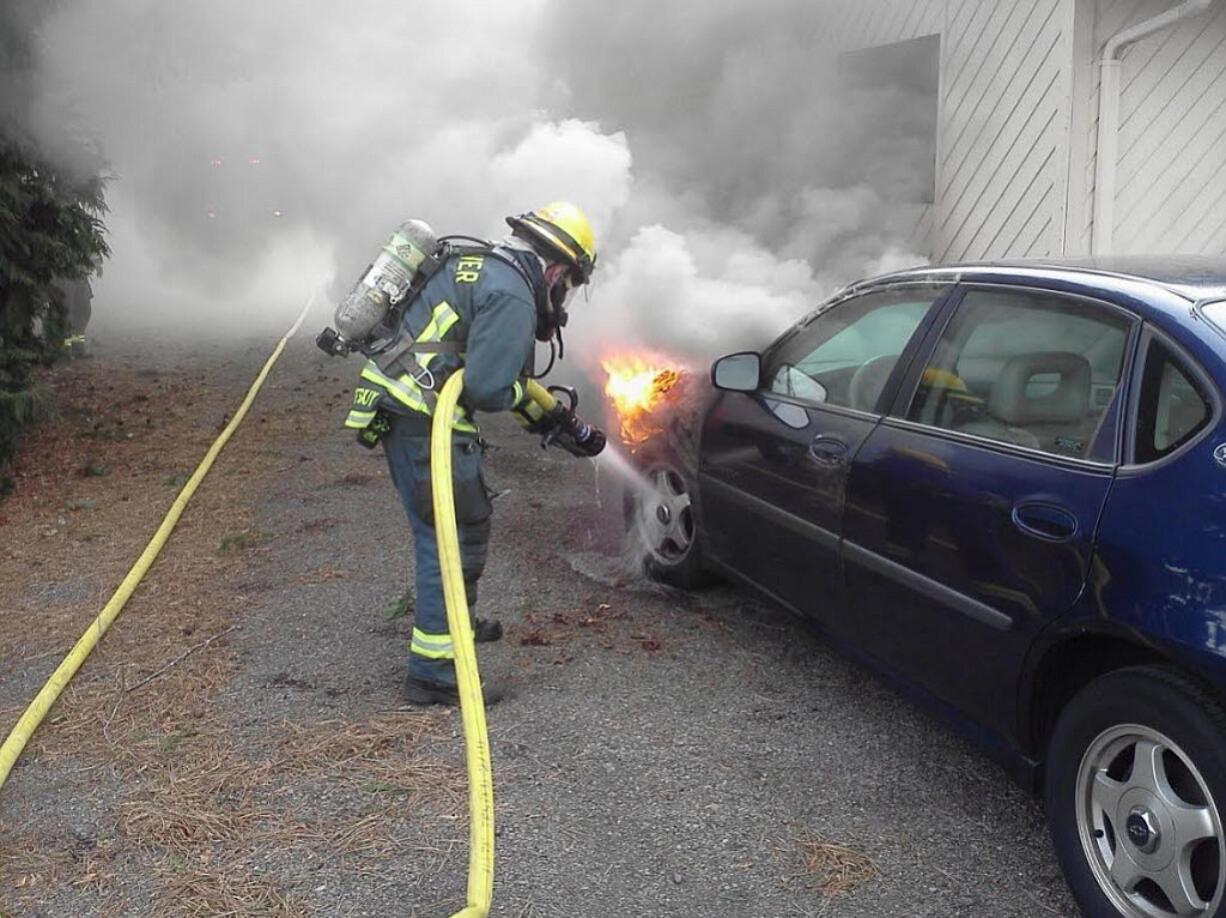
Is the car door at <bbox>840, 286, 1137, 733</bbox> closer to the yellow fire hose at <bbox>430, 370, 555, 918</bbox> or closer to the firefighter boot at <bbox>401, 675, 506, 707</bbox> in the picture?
the yellow fire hose at <bbox>430, 370, 555, 918</bbox>

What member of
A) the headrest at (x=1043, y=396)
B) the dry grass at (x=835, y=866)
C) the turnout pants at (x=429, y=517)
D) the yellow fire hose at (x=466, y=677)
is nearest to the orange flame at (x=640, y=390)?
the turnout pants at (x=429, y=517)

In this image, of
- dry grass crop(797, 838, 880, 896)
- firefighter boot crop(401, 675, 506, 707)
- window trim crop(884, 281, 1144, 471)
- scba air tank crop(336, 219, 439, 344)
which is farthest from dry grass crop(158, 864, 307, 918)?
window trim crop(884, 281, 1144, 471)

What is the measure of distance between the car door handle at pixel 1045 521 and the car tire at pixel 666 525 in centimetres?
195

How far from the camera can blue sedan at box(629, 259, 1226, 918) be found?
2256 mm

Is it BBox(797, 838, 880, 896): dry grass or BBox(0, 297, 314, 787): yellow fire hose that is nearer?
BBox(797, 838, 880, 896): dry grass

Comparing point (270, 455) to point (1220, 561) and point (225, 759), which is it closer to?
point (225, 759)

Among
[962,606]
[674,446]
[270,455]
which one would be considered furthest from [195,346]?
[962,606]

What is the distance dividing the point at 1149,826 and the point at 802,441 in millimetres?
1659

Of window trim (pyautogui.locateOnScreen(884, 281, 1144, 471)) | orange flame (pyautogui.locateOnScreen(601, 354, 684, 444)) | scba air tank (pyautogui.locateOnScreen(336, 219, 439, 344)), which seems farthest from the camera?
orange flame (pyautogui.locateOnScreen(601, 354, 684, 444))

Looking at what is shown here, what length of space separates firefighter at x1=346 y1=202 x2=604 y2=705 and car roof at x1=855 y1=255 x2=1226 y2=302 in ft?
4.27

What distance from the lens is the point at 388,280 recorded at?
12.2ft

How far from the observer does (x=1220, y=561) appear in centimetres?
214

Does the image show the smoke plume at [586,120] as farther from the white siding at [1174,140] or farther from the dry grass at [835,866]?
the dry grass at [835,866]

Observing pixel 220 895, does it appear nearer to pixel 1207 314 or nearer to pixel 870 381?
pixel 870 381
